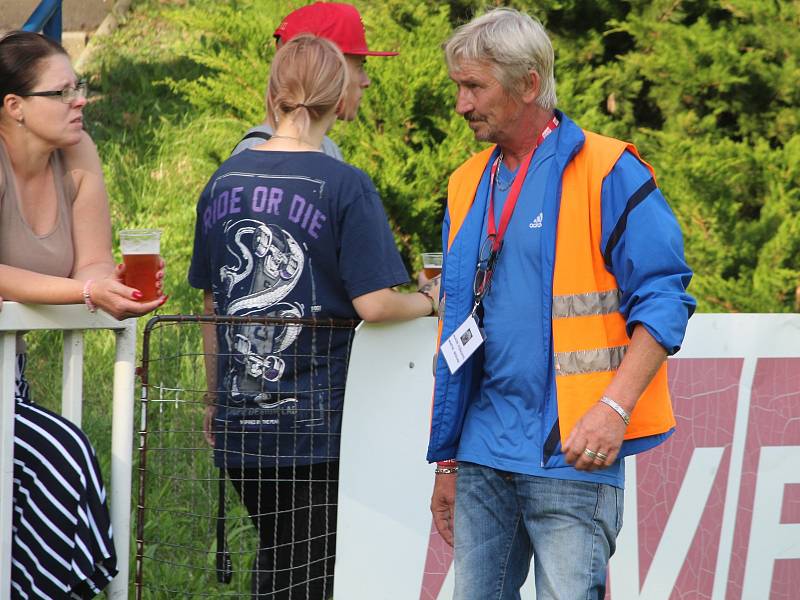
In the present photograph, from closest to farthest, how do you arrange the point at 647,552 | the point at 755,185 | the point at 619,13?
the point at 647,552 → the point at 755,185 → the point at 619,13

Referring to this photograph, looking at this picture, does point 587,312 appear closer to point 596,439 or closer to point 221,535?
point 596,439

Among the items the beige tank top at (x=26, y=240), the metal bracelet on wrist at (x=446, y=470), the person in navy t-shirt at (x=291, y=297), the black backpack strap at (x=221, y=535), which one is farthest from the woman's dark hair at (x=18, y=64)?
the metal bracelet on wrist at (x=446, y=470)

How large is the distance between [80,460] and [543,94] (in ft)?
4.76

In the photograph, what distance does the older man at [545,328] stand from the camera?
2.49m

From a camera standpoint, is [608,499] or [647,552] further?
[647,552]

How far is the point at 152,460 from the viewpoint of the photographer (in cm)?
517

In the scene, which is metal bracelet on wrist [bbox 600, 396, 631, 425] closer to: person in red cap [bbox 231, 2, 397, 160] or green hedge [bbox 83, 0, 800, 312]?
person in red cap [bbox 231, 2, 397, 160]

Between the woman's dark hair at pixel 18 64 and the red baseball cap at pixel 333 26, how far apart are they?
0.94 meters

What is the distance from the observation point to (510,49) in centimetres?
265

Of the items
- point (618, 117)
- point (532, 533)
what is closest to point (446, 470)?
point (532, 533)

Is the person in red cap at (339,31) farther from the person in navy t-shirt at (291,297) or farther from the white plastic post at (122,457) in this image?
the white plastic post at (122,457)

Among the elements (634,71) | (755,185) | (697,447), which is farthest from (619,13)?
(697,447)

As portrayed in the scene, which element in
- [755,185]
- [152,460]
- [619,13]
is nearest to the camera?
[152,460]

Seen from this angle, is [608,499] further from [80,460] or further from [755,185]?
[755,185]
